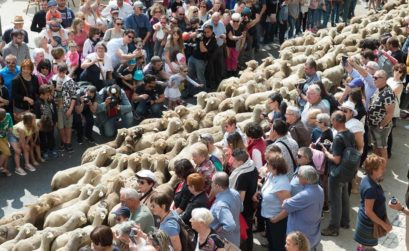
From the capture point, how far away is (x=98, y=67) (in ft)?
37.2

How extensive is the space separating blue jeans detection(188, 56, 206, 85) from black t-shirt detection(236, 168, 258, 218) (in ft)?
20.6

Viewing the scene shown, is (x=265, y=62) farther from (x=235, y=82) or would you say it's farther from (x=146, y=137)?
(x=146, y=137)

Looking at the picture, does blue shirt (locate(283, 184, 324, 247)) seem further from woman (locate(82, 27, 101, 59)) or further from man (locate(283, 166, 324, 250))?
woman (locate(82, 27, 101, 59))

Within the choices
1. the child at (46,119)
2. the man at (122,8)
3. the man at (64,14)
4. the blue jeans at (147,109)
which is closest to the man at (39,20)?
the man at (64,14)

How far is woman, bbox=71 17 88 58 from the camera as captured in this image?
40.3ft

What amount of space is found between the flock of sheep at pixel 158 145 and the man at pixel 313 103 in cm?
82

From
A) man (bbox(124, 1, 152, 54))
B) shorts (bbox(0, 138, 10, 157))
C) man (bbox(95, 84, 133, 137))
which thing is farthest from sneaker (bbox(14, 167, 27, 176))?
man (bbox(124, 1, 152, 54))

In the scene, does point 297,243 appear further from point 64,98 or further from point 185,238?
point 64,98

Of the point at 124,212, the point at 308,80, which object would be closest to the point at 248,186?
the point at 124,212

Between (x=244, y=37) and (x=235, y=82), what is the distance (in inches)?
124

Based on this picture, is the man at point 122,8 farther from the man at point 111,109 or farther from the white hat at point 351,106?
the white hat at point 351,106

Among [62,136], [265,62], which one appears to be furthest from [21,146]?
[265,62]

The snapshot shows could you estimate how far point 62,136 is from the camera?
34.3 feet

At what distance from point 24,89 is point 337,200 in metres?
5.45
